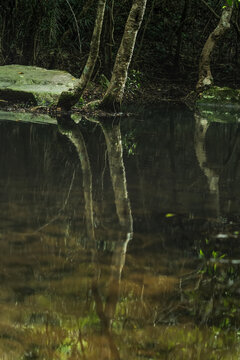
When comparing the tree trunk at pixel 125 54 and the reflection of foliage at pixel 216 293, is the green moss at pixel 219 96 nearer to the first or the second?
the tree trunk at pixel 125 54

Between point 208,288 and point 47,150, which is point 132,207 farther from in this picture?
point 47,150

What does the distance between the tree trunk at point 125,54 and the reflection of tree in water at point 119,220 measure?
2819 millimetres

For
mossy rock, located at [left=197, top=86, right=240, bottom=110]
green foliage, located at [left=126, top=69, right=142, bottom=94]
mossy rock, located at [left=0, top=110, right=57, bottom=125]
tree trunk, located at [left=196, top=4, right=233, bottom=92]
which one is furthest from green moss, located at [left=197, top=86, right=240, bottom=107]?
mossy rock, located at [left=0, top=110, right=57, bottom=125]

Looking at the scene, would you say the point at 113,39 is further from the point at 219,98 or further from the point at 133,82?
the point at 219,98

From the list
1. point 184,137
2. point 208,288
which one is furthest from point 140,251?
point 184,137

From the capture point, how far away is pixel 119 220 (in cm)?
491

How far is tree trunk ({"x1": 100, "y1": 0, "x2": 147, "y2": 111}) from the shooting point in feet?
40.2

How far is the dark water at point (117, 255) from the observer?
2771 mm

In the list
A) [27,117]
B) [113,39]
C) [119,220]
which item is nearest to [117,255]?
[119,220]

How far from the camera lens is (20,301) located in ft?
10.2

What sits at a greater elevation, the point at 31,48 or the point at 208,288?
the point at 31,48

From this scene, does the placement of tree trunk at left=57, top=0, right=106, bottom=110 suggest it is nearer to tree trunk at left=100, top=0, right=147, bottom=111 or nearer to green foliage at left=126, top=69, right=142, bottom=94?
tree trunk at left=100, top=0, right=147, bottom=111

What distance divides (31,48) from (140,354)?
17.4 metres

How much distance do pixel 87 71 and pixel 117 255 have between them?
926 cm
